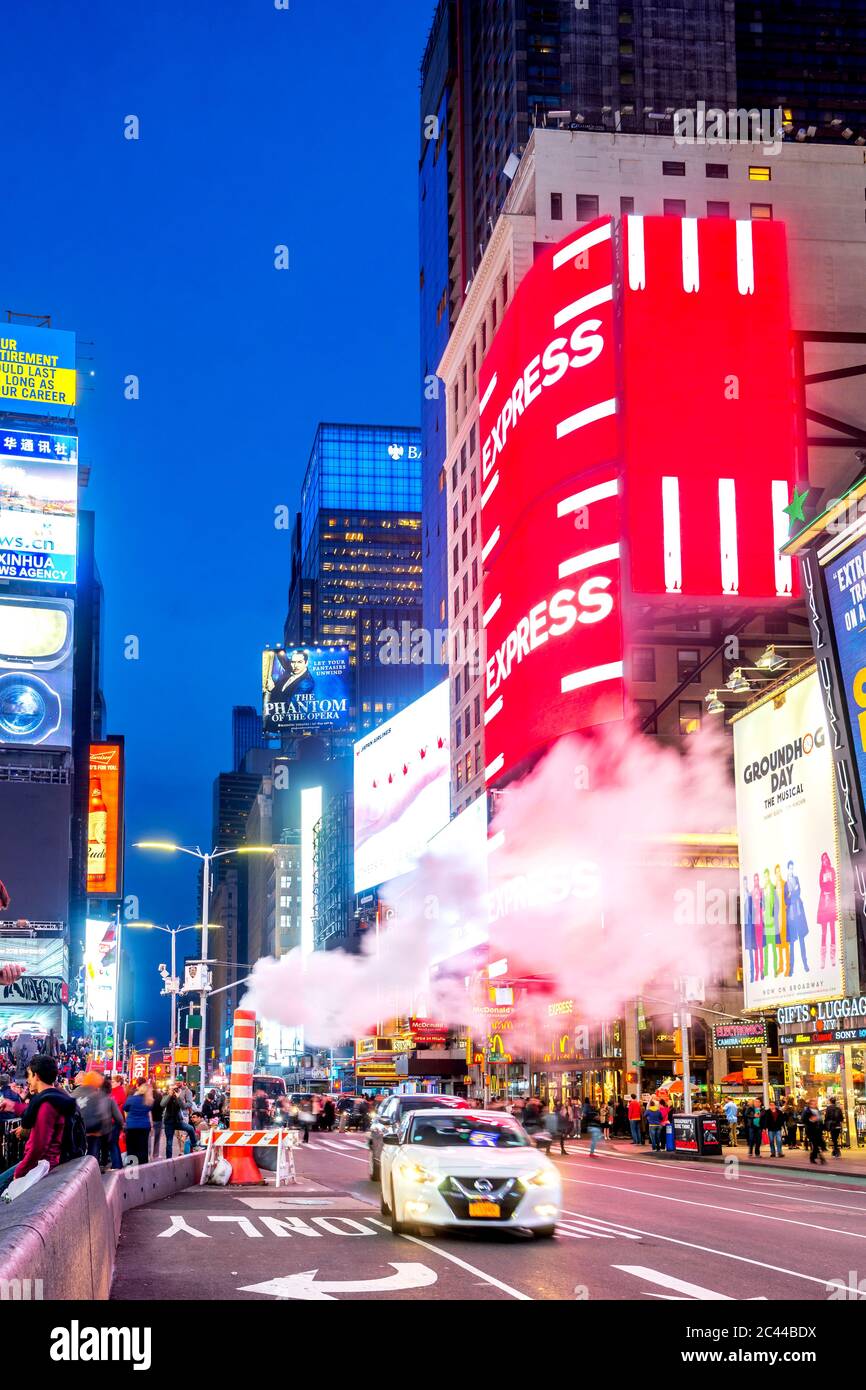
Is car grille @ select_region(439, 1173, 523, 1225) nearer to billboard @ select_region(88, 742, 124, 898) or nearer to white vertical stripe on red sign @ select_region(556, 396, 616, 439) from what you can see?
white vertical stripe on red sign @ select_region(556, 396, 616, 439)

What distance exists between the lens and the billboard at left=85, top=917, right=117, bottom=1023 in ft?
466

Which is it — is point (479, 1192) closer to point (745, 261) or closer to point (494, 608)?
point (745, 261)

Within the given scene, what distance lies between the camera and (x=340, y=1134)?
223 ft

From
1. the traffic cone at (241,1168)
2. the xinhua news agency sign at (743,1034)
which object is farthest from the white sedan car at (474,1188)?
the xinhua news agency sign at (743,1034)

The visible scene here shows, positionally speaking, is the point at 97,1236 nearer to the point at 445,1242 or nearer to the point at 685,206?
the point at 445,1242

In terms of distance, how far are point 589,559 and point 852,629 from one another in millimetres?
25145

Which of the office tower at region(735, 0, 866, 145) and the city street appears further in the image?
the office tower at region(735, 0, 866, 145)

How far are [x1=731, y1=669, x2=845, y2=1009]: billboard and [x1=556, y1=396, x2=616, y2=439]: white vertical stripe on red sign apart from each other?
18.2 m

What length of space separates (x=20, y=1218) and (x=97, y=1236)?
14.2 ft

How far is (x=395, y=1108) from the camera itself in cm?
2712

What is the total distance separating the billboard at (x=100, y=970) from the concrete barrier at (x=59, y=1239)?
5153 inches

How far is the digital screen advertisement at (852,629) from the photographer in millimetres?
36938

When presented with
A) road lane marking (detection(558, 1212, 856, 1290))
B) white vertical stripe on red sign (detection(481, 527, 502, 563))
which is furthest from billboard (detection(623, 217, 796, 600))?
road lane marking (detection(558, 1212, 856, 1290))

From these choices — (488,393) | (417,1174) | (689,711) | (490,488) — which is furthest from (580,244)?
(417,1174)
